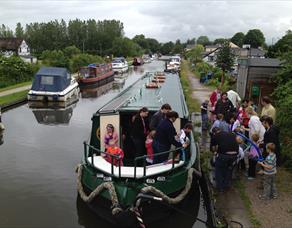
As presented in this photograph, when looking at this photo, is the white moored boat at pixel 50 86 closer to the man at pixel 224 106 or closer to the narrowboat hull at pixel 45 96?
the narrowboat hull at pixel 45 96

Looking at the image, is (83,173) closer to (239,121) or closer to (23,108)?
(239,121)

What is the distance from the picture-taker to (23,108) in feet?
72.8

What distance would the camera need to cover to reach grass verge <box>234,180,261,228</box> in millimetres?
7137

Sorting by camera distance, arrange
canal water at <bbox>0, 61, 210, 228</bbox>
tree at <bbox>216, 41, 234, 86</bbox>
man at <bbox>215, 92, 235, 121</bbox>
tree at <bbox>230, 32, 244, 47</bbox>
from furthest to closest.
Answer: tree at <bbox>230, 32, 244, 47</bbox>, tree at <bbox>216, 41, 234, 86</bbox>, man at <bbox>215, 92, 235, 121</bbox>, canal water at <bbox>0, 61, 210, 228</bbox>

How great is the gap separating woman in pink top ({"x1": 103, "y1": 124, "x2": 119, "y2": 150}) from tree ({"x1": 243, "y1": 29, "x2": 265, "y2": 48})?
123 m

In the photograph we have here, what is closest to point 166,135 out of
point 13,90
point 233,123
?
point 233,123

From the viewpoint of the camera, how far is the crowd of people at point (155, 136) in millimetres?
7914

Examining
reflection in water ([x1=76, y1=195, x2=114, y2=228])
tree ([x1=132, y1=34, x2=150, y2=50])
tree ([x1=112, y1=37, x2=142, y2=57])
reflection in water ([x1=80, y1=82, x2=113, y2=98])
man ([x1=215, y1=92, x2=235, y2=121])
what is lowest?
reflection in water ([x1=76, y1=195, x2=114, y2=228])

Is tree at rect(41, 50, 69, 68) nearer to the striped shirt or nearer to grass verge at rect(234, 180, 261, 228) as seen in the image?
grass verge at rect(234, 180, 261, 228)

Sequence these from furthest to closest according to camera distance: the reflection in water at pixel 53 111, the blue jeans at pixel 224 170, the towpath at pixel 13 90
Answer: the towpath at pixel 13 90, the reflection in water at pixel 53 111, the blue jeans at pixel 224 170

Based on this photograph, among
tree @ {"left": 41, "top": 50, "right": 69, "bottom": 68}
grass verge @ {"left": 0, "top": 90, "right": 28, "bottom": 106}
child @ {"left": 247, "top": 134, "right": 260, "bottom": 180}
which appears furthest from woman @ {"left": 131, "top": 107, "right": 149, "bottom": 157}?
tree @ {"left": 41, "top": 50, "right": 69, "bottom": 68}

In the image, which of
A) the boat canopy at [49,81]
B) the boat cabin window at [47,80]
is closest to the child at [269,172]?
the boat canopy at [49,81]

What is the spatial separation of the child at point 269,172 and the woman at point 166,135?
1.85 metres

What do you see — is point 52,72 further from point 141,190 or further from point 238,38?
point 238,38
